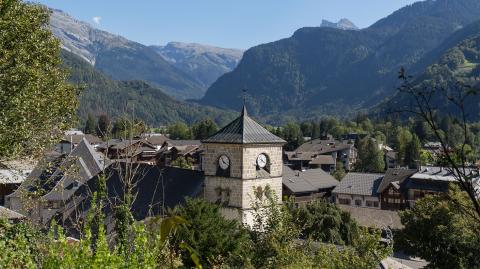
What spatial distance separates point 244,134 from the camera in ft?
79.0

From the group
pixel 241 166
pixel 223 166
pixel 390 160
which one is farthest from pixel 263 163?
pixel 390 160

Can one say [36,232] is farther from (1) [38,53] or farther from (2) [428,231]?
(2) [428,231]

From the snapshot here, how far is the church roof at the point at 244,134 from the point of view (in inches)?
947

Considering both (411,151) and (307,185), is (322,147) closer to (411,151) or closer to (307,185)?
(411,151)

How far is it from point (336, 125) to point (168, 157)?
62.2 metres

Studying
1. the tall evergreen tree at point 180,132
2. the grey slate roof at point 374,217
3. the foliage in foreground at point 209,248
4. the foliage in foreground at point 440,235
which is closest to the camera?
the foliage in foreground at point 209,248

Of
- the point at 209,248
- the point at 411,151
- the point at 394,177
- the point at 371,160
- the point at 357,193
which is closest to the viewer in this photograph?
the point at 209,248

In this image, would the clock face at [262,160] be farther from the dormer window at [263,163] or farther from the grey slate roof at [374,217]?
the grey slate roof at [374,217]

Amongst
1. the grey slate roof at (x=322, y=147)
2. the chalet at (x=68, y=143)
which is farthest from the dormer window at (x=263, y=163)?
the grey slate roof at (x=322, y=147)

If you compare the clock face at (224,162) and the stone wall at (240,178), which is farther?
the clock face at (224,162)

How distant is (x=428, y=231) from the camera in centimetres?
2405

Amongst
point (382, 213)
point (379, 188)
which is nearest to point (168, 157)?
point (379, 188)

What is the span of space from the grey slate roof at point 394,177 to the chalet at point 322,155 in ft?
69.5

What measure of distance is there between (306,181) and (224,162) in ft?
112
